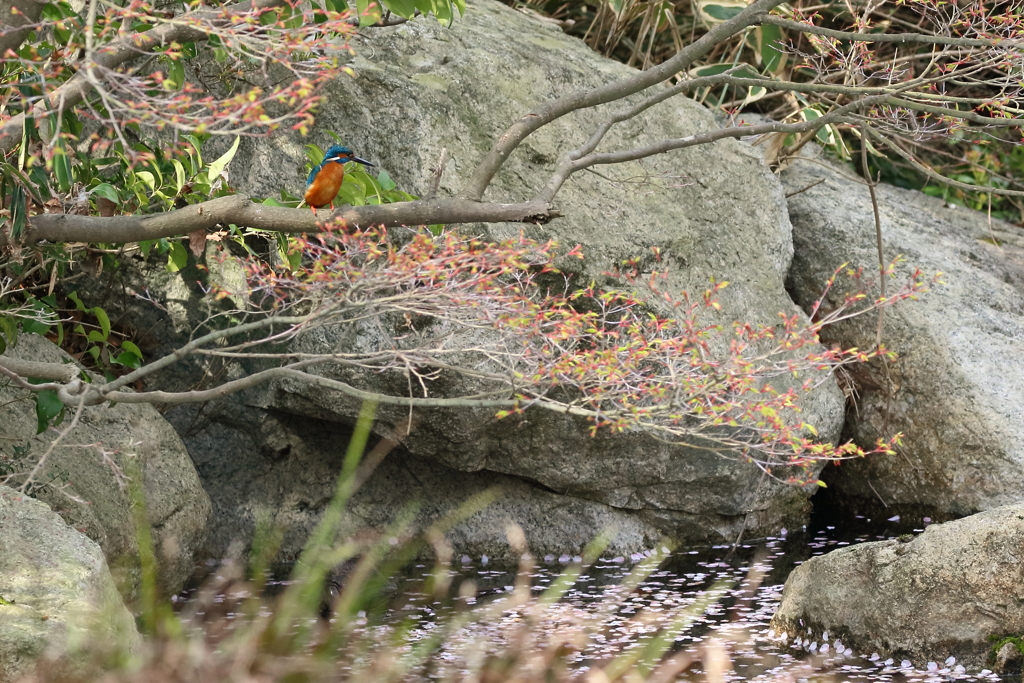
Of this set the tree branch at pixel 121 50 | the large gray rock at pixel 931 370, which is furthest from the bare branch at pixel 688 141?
the large gray rock at pixel 931 370

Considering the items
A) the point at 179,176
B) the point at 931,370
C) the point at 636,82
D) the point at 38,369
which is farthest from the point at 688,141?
the point at 38,369

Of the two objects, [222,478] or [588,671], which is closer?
[588,671]

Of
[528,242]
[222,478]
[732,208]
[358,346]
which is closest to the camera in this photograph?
[528,242]

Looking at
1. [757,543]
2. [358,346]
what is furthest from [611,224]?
[757,543]

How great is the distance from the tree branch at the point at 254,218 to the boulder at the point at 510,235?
5.22 feet

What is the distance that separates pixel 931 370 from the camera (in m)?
5.96

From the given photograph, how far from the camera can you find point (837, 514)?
20.6 feet

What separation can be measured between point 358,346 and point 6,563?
2.00m

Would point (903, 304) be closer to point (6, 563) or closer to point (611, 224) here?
point (611, 224)

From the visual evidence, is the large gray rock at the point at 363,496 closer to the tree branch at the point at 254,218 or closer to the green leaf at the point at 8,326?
the green leaf at the point at 8,326

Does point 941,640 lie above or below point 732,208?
below

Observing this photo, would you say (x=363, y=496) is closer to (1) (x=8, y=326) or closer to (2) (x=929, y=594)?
(1) (x=8, y=326)

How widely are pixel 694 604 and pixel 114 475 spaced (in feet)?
8.25

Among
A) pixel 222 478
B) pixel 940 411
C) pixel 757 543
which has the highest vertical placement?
pixel 940 411
